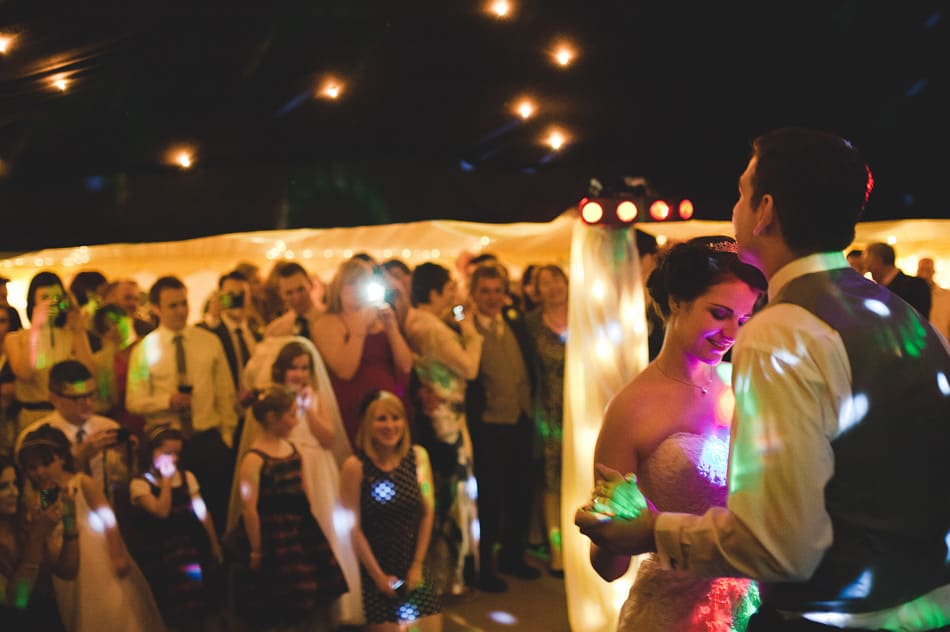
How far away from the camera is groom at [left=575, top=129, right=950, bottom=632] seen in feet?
4.12

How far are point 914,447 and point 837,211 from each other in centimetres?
38

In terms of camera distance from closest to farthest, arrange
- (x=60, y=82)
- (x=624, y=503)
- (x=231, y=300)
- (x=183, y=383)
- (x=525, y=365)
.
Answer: (x=624, y=503) → (x=183, y=383) → (x=231, y=300) → (x=525, y=365) → (x=60, y=82)

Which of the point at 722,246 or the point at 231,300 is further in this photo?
the point at 231,300

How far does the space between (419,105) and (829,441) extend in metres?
6.10

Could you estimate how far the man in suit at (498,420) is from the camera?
179 inches

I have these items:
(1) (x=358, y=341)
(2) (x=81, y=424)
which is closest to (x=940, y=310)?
(1) (x=358, y=341)

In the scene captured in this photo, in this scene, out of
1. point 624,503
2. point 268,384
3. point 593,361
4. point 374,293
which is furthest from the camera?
point 374,293

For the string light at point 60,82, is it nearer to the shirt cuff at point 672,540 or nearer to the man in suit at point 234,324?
the man in suit at point 234,324

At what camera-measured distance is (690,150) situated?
879 centimetres

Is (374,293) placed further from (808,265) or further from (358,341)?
(808,265)

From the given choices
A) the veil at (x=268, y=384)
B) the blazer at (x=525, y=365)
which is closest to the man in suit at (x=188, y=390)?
the veil at (x=268, y=384)

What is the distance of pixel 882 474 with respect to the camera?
50.6 inches

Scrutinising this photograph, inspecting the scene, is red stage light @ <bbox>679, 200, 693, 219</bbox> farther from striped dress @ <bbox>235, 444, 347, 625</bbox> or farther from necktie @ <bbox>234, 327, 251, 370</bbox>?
necktie @ <bbox>234, 327, 251, 370</bbox>

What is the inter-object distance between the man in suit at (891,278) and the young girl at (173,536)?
11.2 feet
